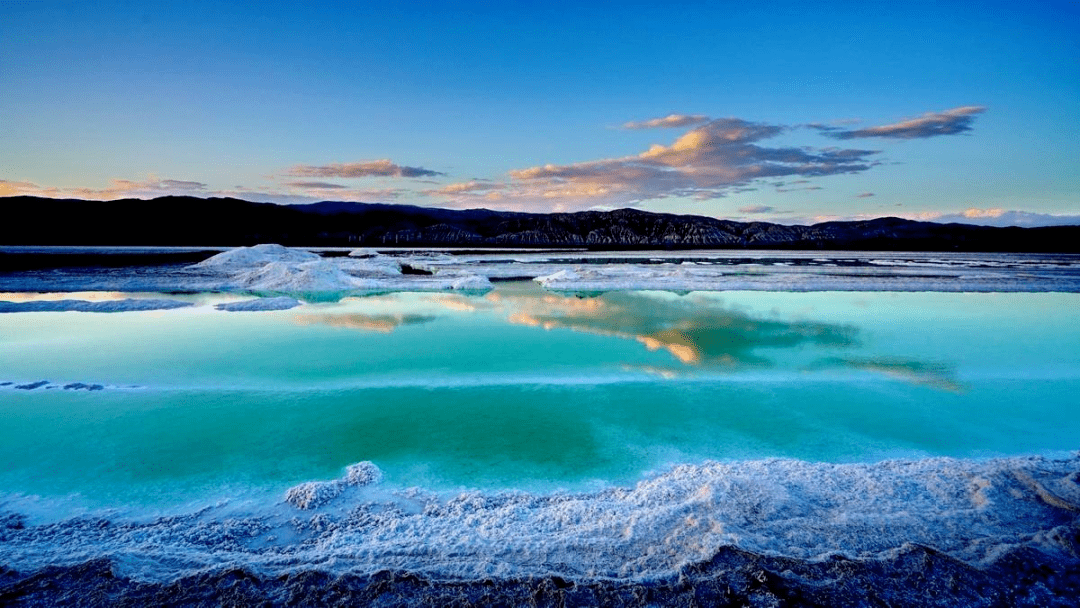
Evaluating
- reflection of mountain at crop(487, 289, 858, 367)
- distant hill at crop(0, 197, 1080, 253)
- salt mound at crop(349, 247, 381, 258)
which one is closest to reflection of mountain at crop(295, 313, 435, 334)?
reflection of mountain at crop(487, 289, 858, 367)

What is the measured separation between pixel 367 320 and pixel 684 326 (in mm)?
6865

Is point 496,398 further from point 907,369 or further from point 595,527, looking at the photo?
point 907,369

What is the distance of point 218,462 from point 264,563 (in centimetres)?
197

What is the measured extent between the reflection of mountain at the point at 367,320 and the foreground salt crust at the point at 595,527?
7119 millimetres

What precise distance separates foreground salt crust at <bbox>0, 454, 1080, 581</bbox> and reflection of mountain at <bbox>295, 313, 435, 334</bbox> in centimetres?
712

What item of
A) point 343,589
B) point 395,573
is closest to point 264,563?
point 343,589

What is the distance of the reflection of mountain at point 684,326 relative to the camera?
894cm

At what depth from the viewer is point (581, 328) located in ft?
35.6

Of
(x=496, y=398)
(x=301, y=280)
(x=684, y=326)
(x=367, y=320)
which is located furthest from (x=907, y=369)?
(x=301, y=280)

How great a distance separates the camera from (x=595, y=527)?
352cm

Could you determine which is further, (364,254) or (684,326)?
Answer: (364,254)

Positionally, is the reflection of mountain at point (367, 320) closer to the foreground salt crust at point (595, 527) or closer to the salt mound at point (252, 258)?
the foreground salt crust at point (595, 527)

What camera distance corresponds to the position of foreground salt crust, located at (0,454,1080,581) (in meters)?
3.12

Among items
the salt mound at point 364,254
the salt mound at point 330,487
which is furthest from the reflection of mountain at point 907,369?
the salt mound at point 364,254
